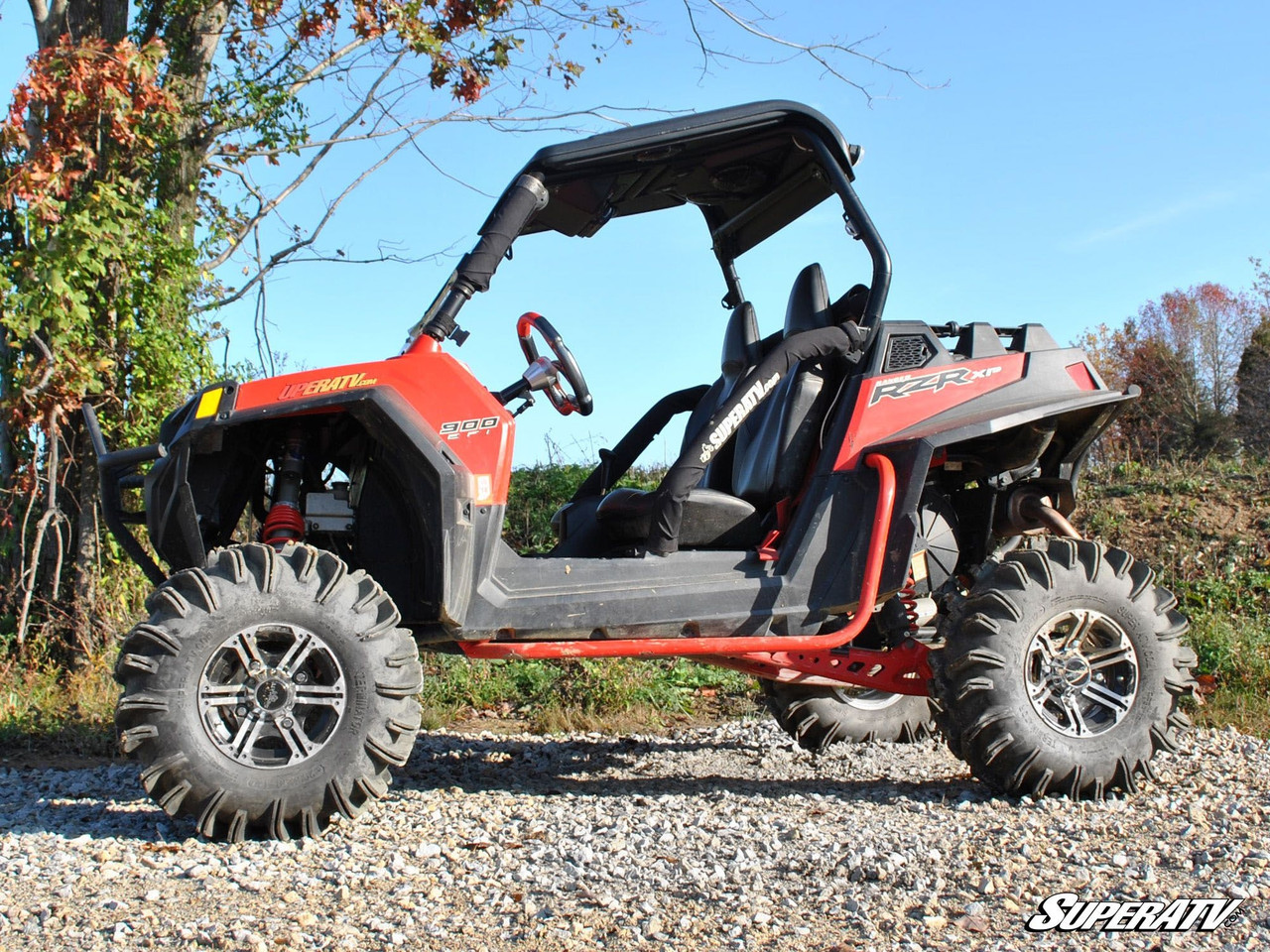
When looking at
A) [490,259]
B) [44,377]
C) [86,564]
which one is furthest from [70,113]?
[490,259]

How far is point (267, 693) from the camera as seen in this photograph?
370 cm

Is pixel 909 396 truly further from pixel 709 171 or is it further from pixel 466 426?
pixel 466 426

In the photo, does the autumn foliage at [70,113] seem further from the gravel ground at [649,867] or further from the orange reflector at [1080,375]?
the orange reflector at [1080,375]

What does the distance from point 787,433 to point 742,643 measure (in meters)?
0.98

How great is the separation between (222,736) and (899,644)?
9.08 ft

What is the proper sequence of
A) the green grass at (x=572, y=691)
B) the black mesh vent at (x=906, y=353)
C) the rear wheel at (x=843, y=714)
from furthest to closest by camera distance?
the green grass at (x=572, y=691) → the rear wheel at (x=843, y=714) → the black mesh vent at (x=906, y=353)

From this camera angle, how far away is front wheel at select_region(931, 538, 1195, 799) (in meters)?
4.27

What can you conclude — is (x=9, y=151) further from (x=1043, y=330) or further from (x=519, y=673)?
(x=1043, y=330)

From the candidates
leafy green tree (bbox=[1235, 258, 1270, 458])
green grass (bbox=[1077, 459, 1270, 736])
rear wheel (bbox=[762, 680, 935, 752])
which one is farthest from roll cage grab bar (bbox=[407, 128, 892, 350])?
leafy green tree (bbox=[1235, 258, 1270, 458])

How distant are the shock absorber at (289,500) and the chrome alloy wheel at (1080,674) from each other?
2.84 meters

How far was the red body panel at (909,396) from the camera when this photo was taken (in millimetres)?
4543

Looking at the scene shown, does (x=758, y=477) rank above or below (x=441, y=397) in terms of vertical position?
below

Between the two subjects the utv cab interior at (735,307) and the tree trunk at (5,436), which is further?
the tree trunk at (5,436)

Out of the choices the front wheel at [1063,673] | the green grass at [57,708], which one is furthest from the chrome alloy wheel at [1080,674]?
the green grass at [57,708]
